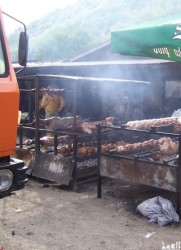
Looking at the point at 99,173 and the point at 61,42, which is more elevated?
the point at 61,42

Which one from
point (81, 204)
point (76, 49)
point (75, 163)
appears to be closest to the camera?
point (81, 204)

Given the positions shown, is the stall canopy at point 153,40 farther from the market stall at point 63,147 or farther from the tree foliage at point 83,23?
the tree foliage at point 83,23

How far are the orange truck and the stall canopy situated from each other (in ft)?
6.77

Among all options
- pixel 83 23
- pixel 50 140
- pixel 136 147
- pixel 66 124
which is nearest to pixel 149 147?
pixel 136 147

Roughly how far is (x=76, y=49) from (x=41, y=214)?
6672cm

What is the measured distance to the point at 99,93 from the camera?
367 inches

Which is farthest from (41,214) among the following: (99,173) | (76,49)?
(76,49)

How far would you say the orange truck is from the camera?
3520mm

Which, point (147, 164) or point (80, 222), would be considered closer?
point (80, 222)

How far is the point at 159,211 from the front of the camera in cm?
511

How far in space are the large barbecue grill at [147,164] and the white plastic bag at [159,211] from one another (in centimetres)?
18

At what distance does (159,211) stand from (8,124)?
2.80m

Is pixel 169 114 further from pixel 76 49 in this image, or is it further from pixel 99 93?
pixel 76 49

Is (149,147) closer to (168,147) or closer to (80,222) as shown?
(168,147)
